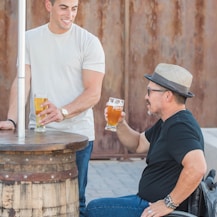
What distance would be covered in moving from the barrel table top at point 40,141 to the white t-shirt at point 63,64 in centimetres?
37

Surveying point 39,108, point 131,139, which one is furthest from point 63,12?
point 131,139

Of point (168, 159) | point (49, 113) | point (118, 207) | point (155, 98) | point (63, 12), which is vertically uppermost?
point (63, 12)

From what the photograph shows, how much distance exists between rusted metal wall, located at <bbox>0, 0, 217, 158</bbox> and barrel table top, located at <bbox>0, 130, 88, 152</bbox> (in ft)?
11.6

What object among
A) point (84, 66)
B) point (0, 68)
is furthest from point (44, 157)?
point (0, 68)

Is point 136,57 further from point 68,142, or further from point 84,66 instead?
point 68,142

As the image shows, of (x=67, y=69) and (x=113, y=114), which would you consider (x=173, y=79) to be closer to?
(x=113, y=114)

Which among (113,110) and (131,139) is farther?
(131,139)

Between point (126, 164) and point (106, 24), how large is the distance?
5.06 feet

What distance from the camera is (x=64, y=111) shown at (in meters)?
4.89

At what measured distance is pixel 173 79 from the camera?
14.4ft

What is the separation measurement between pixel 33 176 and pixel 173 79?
0.96 metres

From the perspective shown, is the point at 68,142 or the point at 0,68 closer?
the point at 68,142

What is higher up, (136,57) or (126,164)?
(136,57)

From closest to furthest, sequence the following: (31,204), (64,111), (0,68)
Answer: (31,204)
(64,111)
(0,68)
